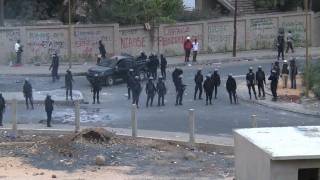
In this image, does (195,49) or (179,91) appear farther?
(195,49)

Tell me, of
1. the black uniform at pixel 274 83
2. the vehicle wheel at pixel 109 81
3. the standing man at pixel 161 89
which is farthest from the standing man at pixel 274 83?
the vehicle wheel at pixel 109 81

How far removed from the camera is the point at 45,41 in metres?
40.4

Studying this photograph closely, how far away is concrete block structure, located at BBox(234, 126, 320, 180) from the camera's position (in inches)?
375

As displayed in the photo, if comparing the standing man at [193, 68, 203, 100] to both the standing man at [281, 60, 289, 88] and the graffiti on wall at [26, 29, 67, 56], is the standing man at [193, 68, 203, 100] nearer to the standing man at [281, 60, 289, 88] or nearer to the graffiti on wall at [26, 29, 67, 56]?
the standing man at [281, 60, 289, 88]

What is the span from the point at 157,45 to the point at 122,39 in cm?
219

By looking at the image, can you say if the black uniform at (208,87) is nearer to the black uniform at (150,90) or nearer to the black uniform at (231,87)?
the black uniform at (231,87)

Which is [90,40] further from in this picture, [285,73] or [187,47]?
[285,73]

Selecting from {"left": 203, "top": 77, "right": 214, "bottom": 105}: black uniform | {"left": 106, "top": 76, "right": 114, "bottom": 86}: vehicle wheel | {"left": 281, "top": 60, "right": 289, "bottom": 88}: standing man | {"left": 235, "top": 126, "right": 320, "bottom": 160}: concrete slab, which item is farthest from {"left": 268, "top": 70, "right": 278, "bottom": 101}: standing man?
{"left": 235, "top": 126, "right": 320, "bottom": 160}: concrete slab

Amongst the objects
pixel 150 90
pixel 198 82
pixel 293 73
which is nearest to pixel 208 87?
pixel 198 82

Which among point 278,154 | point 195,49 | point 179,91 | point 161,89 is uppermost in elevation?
point 195,49

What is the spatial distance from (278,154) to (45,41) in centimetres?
3217

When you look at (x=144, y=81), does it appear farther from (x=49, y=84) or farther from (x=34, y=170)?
(x=34, y=170)

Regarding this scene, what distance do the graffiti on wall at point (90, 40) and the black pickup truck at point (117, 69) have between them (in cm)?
655

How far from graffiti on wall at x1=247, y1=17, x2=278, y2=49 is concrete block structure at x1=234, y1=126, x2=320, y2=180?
34527 millimetres
